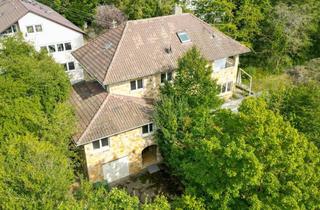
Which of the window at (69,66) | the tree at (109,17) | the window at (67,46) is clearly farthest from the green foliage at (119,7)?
the window at (69,66)

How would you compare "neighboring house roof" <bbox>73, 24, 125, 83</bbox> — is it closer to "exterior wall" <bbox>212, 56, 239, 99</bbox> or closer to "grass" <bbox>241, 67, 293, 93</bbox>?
"exterior wall" <bbox>212, 56, 239, 99</bbox>

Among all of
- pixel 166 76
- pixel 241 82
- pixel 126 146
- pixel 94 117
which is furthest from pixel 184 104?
pixel 241 82

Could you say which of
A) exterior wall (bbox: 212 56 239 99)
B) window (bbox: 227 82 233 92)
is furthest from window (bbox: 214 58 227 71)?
window (bbox: 227 82 233 92)

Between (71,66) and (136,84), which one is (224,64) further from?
(71,66)

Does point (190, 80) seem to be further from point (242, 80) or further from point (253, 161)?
point (242, 80)

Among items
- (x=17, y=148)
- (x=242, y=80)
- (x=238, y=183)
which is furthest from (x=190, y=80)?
(x=242, y=80)

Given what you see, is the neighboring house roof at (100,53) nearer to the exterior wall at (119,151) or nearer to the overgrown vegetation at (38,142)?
the overgrown vegetation at (38,142)
